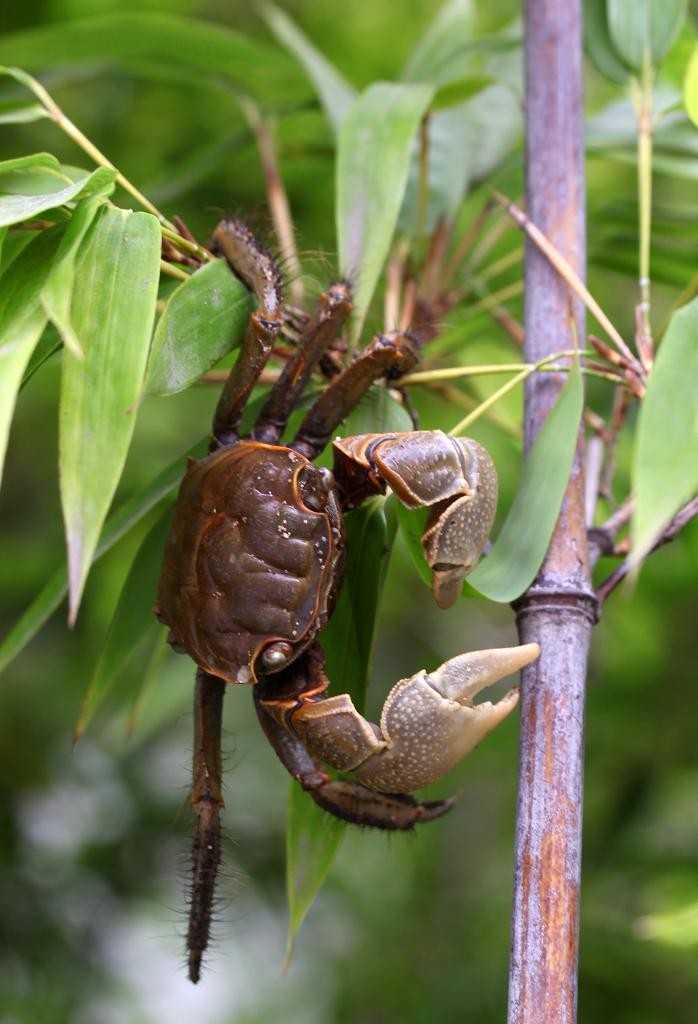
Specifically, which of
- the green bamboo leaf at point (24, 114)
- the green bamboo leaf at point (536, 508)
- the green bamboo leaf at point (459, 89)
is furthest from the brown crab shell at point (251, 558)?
the green bamboo leaf at point (459, 89)

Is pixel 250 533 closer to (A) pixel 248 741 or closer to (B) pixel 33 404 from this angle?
(B) pixel 33 404

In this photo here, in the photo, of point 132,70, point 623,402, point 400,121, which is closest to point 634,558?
point 623,402

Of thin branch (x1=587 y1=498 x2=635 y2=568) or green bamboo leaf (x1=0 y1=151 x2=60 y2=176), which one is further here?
thin branch (x1=587 y1=498 x2=635 y2=568)

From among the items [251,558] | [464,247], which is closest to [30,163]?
[251,558]

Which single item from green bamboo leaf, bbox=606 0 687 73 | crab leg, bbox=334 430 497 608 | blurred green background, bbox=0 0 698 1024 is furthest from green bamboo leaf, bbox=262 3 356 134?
crab leg, bbox=334 430 497 608

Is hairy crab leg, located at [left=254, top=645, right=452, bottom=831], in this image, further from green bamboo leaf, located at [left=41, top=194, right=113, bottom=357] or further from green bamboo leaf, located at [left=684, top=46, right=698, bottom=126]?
green bamboo leaf, located at [left=684, top=46, right=698, bottom=126]

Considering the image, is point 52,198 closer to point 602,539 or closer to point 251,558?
point 251,558
